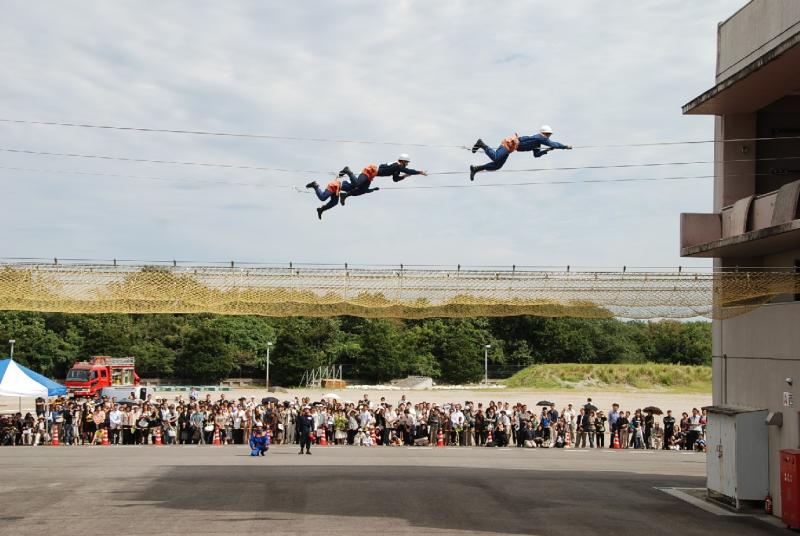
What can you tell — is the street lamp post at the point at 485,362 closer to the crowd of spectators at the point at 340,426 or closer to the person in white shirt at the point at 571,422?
the person in white shirt at the point at 571,422

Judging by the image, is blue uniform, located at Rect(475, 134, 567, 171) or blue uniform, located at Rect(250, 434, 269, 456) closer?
blue uniform, located at Rect(475, 134, 567, 171)

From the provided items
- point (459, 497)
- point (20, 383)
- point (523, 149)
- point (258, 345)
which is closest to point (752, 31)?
point (523, 149)

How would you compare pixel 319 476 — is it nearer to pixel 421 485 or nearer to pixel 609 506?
pixel 421 485

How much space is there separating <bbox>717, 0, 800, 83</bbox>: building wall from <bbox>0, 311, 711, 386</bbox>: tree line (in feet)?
224

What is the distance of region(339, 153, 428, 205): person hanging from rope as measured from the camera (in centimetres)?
1988

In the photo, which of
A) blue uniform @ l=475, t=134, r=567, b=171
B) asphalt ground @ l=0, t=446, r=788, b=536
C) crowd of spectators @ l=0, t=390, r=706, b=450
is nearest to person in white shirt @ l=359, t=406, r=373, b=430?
crowd of spectators @ l=0, t=390, r=706, b=450

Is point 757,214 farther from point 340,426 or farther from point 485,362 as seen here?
point 485,362

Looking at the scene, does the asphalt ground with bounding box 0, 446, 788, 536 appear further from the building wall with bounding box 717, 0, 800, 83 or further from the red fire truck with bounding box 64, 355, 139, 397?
the red fire truck with bounding box 64, 355, 139, 397

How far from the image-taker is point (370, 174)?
65.9 feet

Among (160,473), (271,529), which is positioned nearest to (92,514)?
(271,529)

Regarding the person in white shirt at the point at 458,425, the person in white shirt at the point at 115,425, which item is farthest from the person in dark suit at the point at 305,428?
the person in white shirt at the point at 115,425

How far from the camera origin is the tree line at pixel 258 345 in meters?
86.0

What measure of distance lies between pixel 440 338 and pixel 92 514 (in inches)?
3074

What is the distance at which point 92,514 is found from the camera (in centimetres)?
1805
